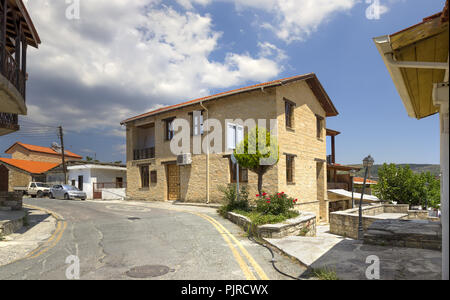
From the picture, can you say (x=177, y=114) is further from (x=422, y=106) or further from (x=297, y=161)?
(x=422, y=106)

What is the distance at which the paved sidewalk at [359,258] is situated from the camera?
509 cm

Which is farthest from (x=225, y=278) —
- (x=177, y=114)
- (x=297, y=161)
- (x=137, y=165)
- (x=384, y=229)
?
(x=137, y=165)

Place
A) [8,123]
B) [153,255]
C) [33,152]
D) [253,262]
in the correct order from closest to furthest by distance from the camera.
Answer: [253,262] < [153,255] < [8,123] < [33,152]

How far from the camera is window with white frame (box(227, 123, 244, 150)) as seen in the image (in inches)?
712

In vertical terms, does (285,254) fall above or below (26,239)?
above

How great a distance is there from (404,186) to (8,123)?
27479mm

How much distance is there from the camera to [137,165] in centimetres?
2548

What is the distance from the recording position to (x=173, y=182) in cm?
2305

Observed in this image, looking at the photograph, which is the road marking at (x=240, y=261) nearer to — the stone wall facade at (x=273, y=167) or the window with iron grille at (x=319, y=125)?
the stone wall facade at (x=273, y=167)

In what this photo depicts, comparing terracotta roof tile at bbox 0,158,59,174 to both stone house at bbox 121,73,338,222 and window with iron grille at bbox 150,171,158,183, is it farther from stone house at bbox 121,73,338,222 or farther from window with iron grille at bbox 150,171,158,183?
window with iron grille at bbox 150,171,158,183

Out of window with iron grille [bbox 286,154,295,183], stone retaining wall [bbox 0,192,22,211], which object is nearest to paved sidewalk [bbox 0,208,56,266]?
stone retaining wall [bbox 0,192,22,211]

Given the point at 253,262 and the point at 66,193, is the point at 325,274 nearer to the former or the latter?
the point at 253,262

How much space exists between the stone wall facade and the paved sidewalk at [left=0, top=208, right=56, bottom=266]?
9223 millimetres

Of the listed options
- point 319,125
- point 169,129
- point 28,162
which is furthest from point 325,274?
point 28,162
